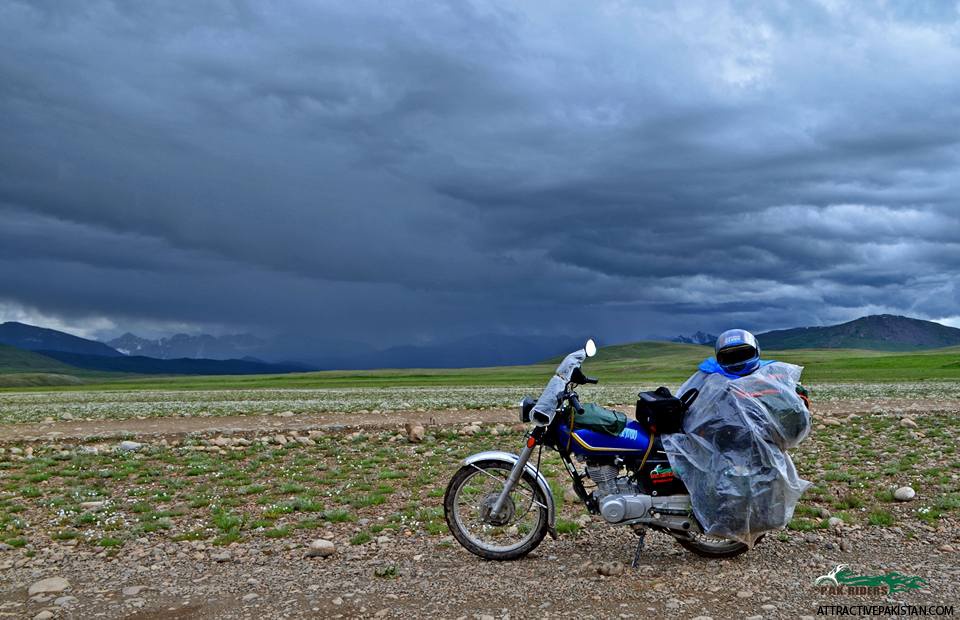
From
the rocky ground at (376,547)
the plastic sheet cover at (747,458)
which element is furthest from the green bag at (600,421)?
the rocky ground at (376,547)

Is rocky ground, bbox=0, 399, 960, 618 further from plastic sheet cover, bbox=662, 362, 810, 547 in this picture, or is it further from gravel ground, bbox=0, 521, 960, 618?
plastic sheet cover, bbox=662, 362, 810, 547

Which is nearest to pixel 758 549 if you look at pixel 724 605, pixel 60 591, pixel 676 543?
pixel 676 543

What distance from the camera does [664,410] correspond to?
8273 millimetres

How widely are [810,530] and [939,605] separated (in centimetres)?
280

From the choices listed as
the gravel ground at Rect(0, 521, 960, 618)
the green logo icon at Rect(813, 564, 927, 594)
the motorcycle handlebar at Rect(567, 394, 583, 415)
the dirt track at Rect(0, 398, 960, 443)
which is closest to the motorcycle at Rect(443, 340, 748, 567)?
the motorcycle handlebar at Rect(567, 394, 583, 415)

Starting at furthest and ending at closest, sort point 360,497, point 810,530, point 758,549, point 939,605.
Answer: point 360,497 < point 810,530 < point 758,549 < point 939,605

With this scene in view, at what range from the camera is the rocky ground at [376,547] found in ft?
24.0

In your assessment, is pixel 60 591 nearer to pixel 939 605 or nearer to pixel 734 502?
Answer: pixel 734 502

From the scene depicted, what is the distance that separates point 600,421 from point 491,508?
1.86 meters

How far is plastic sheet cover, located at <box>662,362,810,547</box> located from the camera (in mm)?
7848

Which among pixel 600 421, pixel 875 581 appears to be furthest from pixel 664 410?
pixel 875 581

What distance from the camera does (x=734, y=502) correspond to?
786 centimetres

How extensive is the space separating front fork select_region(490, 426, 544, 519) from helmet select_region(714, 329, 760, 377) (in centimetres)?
248

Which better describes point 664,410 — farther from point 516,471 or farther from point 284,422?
point 284,422
